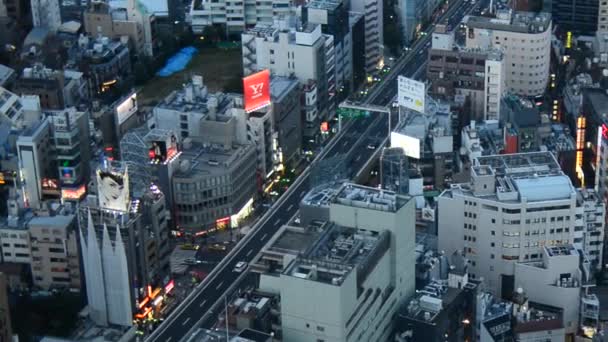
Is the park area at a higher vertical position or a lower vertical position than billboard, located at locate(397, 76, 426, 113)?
lower

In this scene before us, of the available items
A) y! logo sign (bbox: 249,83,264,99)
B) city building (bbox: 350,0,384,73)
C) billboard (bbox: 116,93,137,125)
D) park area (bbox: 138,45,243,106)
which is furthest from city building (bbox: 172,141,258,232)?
city building (bbox: 350,0,384,73)

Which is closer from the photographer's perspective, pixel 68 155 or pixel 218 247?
pixel 218 247

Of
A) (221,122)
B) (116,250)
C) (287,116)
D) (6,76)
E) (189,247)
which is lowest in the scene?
(189,247)

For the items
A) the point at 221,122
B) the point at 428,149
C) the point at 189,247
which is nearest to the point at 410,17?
the point at 428,149

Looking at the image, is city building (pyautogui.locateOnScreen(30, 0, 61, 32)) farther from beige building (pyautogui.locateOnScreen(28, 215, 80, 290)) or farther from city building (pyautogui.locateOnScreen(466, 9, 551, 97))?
beige building (pyautogui.locateOnScreen(28, 215, 80, 290))

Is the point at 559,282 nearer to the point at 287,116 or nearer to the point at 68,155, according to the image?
the point at 287,116

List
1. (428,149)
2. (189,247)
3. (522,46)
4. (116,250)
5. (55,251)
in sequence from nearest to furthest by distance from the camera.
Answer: (116,250)
(55,251)
(189,247)
(428,149)
(522,46)
